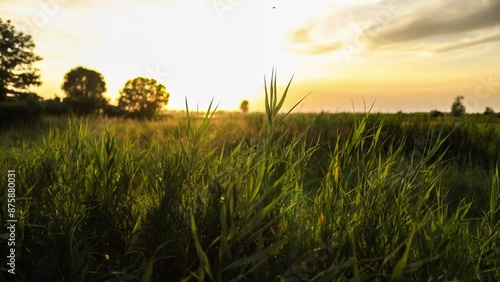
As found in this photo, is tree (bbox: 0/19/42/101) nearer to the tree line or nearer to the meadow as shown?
the tree line

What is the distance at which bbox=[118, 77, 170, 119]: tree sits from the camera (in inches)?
1127

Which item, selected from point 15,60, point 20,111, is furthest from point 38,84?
point 20,111

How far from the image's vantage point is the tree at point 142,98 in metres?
28.6

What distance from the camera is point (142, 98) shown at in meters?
30.6

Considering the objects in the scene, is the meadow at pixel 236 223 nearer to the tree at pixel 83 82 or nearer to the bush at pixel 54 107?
the bush at pixel 54 107

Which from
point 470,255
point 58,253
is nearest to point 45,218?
point 58,253

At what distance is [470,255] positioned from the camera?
1.44 metres

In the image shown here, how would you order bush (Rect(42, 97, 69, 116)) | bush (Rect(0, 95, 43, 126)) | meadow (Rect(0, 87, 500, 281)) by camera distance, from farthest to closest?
bush (Rect(42, 97, 69, 116)), bush (Rect(0, 95, 43, 126)), meadow (Rect(0, 87, 500, 281))

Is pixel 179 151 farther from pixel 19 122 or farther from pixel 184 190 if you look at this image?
pixel 19 122

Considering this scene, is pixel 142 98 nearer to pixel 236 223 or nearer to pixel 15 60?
pixel 15 60

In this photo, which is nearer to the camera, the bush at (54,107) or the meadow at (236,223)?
the meadow at (236,223)

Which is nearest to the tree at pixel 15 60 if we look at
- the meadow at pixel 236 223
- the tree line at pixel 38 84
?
the tree line at pixel 38 84

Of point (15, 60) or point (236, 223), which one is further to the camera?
point (15, 60)

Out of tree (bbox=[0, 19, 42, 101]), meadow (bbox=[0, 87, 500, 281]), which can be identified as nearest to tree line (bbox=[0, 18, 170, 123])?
tree (bbox=[0, 19, 42, 101])
